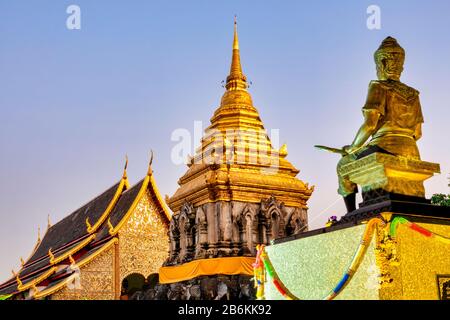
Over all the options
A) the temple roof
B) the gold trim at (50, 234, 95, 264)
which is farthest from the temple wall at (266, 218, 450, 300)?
the gold trim at (50, 234, 95, 264)

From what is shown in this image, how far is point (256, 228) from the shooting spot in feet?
56.9

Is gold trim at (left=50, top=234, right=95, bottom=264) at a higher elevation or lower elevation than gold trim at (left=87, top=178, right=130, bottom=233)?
lower

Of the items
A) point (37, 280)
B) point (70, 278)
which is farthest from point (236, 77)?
point (37, 280)

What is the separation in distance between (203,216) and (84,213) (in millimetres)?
8269

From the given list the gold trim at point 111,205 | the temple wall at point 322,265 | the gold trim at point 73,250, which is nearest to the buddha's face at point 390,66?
the temple wall at point 322,265

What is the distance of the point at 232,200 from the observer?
17.3 m

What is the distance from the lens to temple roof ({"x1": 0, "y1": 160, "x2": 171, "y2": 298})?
770 inches

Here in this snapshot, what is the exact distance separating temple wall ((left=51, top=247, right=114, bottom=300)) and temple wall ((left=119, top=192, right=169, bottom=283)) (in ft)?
1.22

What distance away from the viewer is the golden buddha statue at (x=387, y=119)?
16.9 feet

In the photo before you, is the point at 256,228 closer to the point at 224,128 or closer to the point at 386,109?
the point at 224,128

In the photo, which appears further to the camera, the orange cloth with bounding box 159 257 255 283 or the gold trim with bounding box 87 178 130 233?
the gold trim with bounding box 87 178 130 233

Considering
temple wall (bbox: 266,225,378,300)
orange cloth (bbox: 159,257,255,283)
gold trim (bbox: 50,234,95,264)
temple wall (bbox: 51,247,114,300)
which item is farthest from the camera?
gold trim (bbox: 50,234,95,264)

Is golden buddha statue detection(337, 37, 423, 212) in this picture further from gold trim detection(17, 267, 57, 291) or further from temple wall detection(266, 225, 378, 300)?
gold trim detection(17, 267, 57, 291)

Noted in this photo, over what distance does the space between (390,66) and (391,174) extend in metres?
1.02
